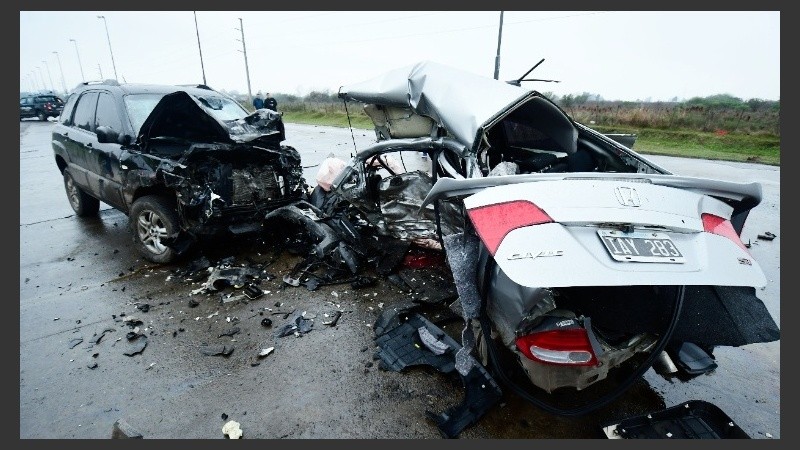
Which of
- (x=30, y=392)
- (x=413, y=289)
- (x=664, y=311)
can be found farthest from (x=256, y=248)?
(x=664, y=311)

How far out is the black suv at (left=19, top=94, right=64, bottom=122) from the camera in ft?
82.5

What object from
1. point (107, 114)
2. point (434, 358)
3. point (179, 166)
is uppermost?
point (107, 114)

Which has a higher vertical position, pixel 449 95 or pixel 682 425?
pixel 449 95

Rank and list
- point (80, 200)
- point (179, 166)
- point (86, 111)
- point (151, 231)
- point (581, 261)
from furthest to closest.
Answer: point (80, 200)
point (86, 111)
point (151, 231)
point (179, 166)
point (581, 261)

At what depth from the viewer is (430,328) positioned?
3162 mm

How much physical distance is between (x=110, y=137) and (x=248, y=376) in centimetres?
343

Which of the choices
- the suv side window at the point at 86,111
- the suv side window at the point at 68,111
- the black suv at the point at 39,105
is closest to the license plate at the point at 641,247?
the suv side window at the point at 86,111

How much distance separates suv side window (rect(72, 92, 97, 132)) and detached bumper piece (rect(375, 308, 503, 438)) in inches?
197

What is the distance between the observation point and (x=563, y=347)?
6.61ft

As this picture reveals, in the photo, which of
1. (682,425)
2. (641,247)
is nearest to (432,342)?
(682,425)

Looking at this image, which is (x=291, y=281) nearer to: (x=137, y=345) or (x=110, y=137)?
(x=137, y=345)

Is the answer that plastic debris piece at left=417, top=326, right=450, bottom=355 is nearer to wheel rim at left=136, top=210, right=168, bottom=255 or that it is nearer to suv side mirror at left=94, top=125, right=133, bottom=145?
wheel rim at left=136, top=210, right=168, bottom=255

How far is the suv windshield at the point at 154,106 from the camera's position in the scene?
4957mm

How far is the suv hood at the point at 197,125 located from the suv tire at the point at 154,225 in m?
0.70
